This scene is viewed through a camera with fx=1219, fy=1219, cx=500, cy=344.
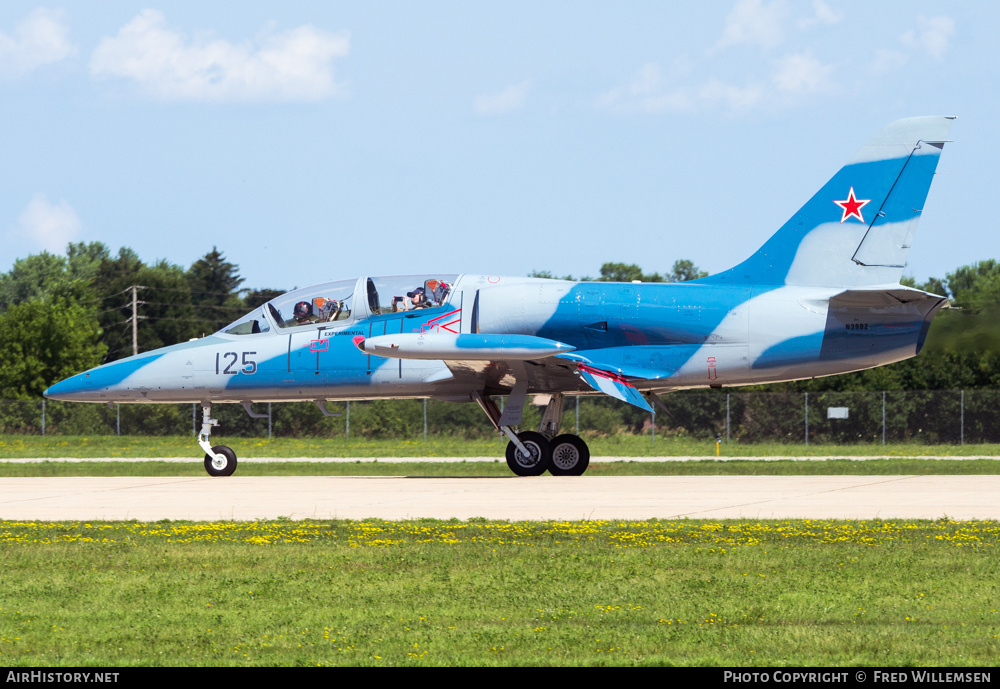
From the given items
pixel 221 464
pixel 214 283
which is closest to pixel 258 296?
pixel 214 283

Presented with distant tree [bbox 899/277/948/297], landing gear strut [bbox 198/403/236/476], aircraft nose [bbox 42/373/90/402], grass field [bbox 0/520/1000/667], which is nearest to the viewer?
grass field [bbox 0/520/1000/667]

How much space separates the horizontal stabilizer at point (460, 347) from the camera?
20594 millimetres

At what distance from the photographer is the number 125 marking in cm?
2361

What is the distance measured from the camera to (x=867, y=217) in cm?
A: 2220

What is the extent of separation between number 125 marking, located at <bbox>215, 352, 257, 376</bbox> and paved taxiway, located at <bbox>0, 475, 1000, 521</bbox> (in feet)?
6.95

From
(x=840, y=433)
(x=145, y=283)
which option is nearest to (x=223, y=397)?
(x=840, y=433)

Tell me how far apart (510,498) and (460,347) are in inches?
145

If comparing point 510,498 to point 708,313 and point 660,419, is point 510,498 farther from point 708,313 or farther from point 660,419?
point 660,419

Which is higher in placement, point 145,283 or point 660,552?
point 145,283

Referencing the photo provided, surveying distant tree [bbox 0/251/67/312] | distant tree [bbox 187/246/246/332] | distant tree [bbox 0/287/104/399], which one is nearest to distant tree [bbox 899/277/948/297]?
distant tree [bbox 0/287/104/399]

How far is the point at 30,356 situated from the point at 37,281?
6586 centimetres

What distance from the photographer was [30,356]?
6228cm

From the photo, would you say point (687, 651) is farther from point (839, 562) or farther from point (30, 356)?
point (30, 356)

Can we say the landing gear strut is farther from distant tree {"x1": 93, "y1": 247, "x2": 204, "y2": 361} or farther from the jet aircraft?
distant tree {"x1": 93, "y1": 247, "x2": 204, "y2": 361}
